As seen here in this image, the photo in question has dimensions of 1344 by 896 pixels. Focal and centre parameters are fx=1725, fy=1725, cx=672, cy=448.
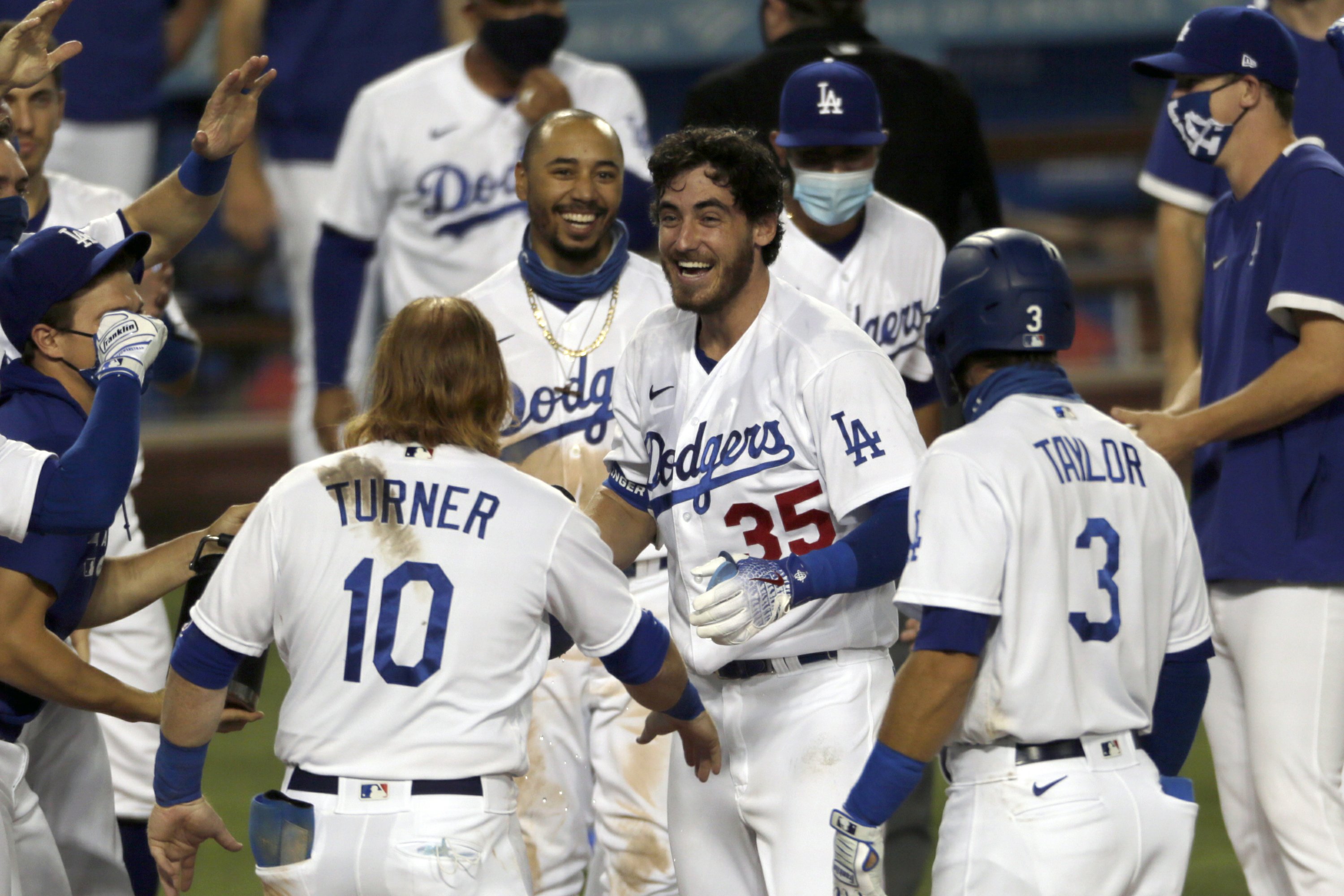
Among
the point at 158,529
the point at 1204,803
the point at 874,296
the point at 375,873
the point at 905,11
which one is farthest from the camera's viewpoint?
the point at 905,11

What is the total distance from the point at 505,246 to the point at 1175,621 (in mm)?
3469

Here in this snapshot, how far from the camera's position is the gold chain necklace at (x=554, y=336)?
15.2ft

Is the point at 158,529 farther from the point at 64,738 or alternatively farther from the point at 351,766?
the point at 351,766

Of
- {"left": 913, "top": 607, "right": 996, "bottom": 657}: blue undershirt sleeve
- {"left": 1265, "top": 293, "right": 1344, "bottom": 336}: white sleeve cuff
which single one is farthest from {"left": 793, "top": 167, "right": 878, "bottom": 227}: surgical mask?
{"left": 913, "top": 607, "right": 996, "bottom": 657}: blue undershirt sleeve

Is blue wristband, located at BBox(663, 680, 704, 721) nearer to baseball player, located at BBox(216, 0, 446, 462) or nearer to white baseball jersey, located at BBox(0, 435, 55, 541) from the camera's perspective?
white baseball jersey, located at BBox(0, 435, 55, 541)

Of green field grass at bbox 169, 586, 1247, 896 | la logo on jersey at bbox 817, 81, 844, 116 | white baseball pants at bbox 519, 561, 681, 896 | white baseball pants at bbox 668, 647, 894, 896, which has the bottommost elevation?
green field grass at bbox 169, 586, 1247, 896

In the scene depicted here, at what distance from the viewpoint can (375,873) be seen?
313 cm

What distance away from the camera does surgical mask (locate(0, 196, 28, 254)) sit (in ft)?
12.6

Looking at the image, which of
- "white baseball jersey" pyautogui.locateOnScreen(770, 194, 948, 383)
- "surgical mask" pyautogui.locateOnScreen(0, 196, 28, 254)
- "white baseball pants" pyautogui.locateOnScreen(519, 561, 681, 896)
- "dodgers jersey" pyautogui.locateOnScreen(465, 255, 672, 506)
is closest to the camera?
"surgical mask" pyautogui.locateOnScreen(0, 196, 28, 254)

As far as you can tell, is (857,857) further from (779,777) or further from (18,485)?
(18,485)

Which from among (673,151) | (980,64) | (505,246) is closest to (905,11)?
(980,64)

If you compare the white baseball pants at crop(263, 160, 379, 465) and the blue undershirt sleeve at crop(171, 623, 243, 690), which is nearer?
the blue undershirt sleeve at crop(171, 623, 243, 690)

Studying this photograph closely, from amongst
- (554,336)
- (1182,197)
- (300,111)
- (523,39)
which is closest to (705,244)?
(554,336)

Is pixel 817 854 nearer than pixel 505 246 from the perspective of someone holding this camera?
Yes
